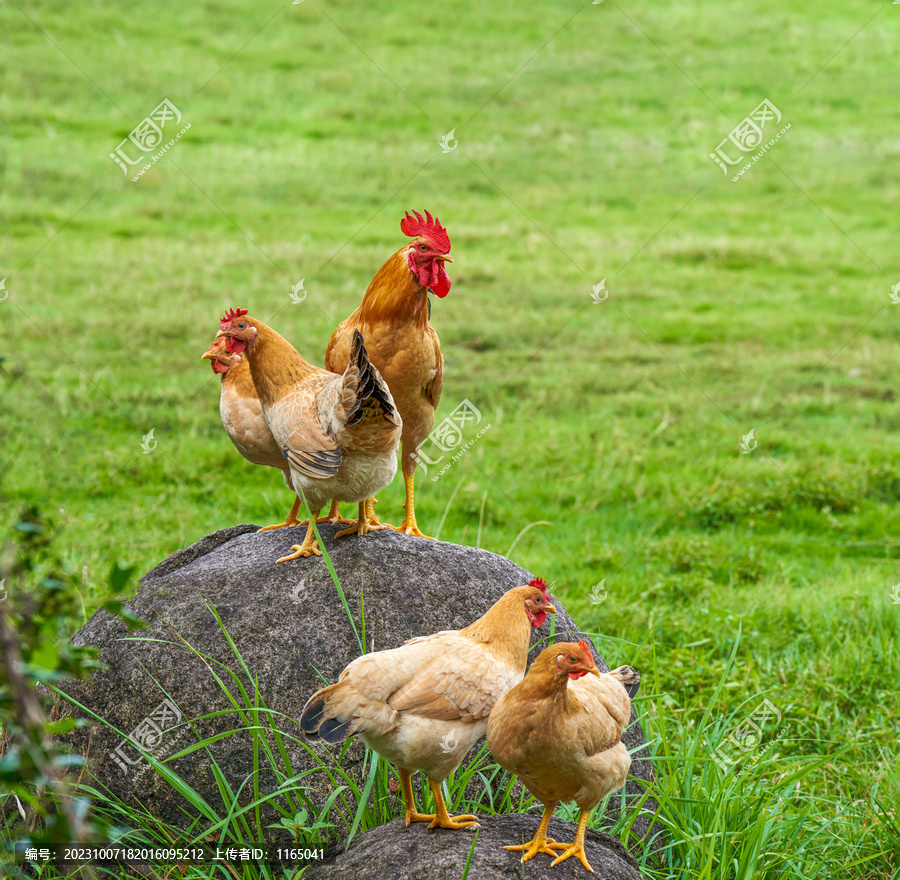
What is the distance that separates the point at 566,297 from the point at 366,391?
933 cm

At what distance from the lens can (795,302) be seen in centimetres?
1253

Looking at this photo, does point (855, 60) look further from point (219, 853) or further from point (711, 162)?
point (219, 853)

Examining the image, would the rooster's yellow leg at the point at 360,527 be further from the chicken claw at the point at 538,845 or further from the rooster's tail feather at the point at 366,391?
the chicken claw at the point at 538,845

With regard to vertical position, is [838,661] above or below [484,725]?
below

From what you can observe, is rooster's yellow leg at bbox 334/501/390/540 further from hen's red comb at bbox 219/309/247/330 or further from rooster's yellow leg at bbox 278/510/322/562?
hen's red comb at bbox 219/309/247/330

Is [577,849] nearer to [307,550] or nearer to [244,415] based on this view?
[307,550]

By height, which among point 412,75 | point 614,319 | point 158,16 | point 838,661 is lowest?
point 838,661

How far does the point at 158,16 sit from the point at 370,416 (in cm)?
1935

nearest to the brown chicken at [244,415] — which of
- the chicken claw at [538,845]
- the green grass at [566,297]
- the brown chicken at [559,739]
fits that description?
the green grass at [566,297]

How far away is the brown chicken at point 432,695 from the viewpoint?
9.42 ft

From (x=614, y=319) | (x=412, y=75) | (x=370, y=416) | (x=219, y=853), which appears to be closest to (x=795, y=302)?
(x=614, y=319)

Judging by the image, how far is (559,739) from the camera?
2873 mm

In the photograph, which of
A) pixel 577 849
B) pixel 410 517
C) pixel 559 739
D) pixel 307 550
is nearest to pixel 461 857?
pixel 577 849

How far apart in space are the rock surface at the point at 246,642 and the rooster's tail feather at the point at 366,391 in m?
0.84
